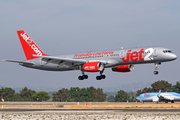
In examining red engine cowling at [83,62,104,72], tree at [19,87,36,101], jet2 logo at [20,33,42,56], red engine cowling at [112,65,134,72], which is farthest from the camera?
tree at [19,87,36,101]

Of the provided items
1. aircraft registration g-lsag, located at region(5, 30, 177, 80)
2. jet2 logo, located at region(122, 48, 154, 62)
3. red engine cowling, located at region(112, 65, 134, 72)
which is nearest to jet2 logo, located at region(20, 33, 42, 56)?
aircraft registration g-lsag, located at region(5, 30, 177, 80)

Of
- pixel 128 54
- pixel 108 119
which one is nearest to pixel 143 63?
pixel 128 54

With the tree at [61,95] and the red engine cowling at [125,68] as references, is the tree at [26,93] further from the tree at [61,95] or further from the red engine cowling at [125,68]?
the red engine cowling at [125,68]

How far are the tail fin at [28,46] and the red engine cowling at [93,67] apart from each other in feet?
46.9

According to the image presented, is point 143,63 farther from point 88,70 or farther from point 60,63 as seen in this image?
point 60,63

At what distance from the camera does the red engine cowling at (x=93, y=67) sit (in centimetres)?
5263

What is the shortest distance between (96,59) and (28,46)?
62.4 feet

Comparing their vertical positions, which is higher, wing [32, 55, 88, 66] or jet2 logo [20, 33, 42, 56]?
jet2 logo [20, 33, 42, 56]

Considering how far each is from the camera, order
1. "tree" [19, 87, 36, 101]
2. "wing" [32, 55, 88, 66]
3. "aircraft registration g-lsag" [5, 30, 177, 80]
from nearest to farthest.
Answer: "aircraft registration g-lsag" [5, 30, 177, 80] < "wing" [32, 55, 88, 66] < "tree" [19, 87, 36, 101]

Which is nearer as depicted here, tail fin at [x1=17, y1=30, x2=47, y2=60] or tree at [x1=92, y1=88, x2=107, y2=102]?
tail fin at [x1=17, y1=30, x2=47, y2=60]

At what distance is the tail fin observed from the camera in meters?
64.6

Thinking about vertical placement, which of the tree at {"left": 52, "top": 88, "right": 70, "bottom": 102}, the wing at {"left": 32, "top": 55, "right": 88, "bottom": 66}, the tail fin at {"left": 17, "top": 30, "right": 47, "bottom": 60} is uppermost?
the tail fin at {"left": 17, "top": 30, "right": 47, "bottom": 60}

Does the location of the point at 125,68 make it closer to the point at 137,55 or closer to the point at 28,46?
the point at 137,55

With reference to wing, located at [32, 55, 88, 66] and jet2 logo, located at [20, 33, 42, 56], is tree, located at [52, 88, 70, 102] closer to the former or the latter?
jet2 logo, located at [20, 33, 42, 56]
